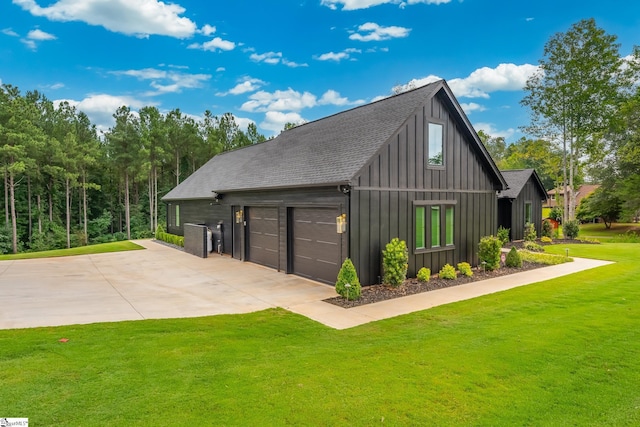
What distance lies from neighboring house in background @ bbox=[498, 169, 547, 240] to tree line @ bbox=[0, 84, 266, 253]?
25645 millimetres

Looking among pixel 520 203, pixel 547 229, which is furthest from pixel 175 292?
pixel 547 229

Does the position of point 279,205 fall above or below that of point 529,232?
above

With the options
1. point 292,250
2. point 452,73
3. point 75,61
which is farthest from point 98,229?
point 452,73

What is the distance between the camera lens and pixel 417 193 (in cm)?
1032

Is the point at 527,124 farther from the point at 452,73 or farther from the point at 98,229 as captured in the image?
the point at 98,229

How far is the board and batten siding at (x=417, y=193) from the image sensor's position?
9.19 metres

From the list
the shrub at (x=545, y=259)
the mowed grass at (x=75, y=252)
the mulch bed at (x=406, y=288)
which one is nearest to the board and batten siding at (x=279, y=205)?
the mulch bed at (x=406, y=288)

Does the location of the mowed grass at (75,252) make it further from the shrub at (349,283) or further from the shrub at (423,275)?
the shrub at (423,275)

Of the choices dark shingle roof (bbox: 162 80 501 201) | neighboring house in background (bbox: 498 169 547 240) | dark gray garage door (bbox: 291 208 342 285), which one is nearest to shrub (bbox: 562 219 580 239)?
neighboring house in background (bbox: 498 169 547 240)

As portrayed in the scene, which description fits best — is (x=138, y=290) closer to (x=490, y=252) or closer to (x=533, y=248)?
(x=490, y=252)

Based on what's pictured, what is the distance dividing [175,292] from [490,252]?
31.0 ft

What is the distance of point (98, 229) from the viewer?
116 feet

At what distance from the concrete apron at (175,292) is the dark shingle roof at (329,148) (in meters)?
2.89

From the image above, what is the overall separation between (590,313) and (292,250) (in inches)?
297
